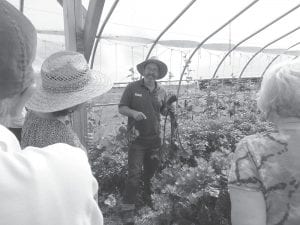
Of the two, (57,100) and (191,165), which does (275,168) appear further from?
(191,165)

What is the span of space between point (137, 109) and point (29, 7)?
9.76 ft

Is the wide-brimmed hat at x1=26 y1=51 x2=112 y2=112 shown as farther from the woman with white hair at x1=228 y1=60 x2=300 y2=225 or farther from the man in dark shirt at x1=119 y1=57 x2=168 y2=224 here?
the man in dark shirt at x1=119 y1=57 x2=168 y2=224

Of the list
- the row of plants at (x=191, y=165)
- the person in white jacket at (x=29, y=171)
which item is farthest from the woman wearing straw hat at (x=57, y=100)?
the person in white jacket at (x=29, y=171)

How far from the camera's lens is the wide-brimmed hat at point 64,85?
1.88 meters

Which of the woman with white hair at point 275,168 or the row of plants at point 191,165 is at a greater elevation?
the woman with white hair at point 275,168

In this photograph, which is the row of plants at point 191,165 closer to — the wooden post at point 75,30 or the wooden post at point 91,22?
the wooden post at point 75,30

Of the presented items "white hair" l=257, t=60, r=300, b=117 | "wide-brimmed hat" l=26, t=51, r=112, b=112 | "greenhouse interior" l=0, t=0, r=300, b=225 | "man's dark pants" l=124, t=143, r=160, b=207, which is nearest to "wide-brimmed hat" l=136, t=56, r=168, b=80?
"greenhouse interior" l=0, t=0, r=300, b=225

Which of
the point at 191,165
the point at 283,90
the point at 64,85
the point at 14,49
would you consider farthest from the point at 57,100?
the point at 191,165

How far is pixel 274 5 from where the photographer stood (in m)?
7.18

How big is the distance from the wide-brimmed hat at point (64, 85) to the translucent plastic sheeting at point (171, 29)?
3.41m

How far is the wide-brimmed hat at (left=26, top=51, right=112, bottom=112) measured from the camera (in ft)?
6.17

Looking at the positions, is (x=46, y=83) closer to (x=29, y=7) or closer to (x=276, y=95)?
(x=276, y=95)

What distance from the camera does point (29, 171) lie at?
592mm

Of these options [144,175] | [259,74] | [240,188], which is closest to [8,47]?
[240,188]
